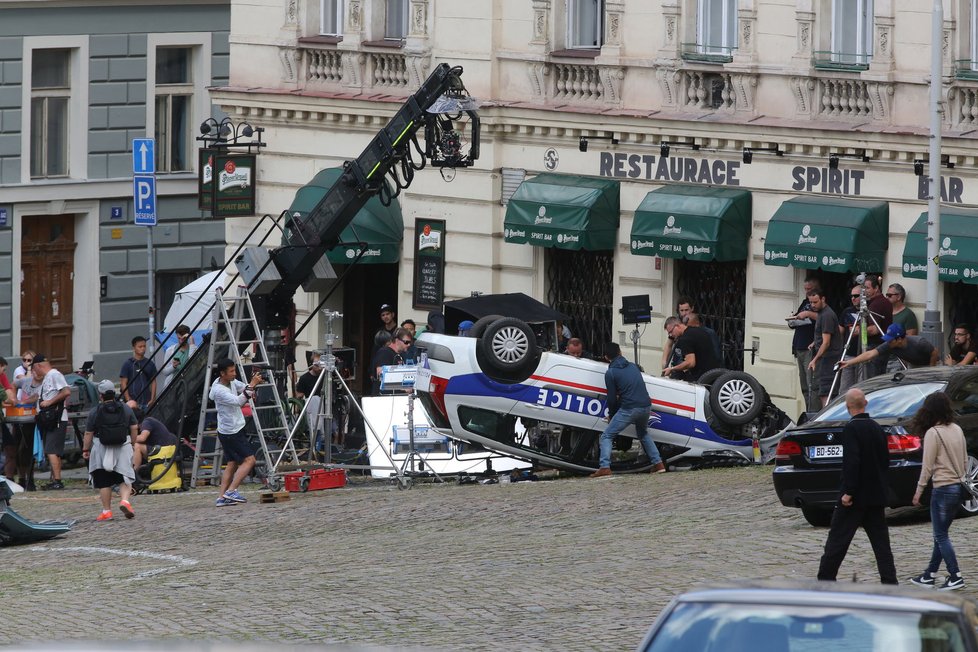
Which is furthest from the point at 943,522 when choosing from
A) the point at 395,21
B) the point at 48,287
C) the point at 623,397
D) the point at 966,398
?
the point at 48,287

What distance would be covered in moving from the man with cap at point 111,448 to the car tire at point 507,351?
4050 mm

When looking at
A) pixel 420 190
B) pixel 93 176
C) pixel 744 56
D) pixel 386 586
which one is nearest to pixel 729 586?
pixel 386 586

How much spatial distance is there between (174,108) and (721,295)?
1465 centimetres

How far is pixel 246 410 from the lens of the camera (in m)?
23.4

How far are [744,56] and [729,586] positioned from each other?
63.8ft

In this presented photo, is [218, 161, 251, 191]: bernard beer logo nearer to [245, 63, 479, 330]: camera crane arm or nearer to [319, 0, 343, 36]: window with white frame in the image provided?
[319, 0, 343, 36]: window with white frame

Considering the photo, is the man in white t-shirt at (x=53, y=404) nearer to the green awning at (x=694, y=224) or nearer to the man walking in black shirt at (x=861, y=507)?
the green awning at (x=694, y=224)

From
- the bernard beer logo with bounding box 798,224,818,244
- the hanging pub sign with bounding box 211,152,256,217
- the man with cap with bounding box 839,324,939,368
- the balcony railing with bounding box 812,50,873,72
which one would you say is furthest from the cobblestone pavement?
the hanging pub sign with bounding box 211,152,256,217

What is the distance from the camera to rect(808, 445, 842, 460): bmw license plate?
16969mm

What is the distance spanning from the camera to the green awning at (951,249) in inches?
940

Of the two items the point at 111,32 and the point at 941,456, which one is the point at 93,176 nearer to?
the point at 111,32

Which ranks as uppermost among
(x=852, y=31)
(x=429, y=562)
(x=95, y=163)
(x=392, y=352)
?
(x=852, y=31)

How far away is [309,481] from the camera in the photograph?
23.2m

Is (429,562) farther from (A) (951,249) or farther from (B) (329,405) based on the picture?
(A) (951,249)
